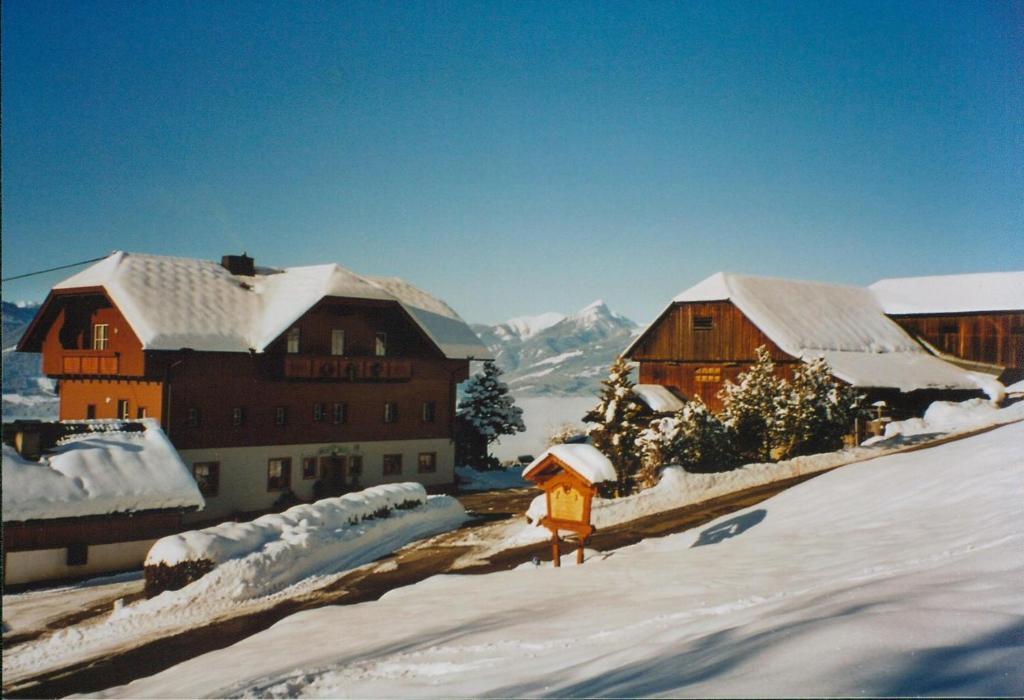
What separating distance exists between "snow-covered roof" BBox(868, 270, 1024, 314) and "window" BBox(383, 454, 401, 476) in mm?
33748

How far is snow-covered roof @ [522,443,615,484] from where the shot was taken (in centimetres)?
1647

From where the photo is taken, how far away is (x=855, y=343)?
4159 centimetres

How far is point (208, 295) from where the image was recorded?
3356cm

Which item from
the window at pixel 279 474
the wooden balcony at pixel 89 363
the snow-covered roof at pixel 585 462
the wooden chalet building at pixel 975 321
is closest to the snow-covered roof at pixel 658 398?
the window at pixel 279 474

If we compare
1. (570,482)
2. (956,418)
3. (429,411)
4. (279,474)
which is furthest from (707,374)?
(570,482)

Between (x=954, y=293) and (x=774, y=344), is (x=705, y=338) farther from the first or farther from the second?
(x=954, y=293)

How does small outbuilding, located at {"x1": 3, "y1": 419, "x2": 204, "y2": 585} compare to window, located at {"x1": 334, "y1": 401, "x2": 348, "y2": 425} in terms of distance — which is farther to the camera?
window, located at {"x1": 334, "y1": 401, "x2": 348, "y2": 425}

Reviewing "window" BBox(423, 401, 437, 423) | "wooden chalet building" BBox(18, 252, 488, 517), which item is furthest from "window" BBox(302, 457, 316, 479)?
"window" BBox(423, 401, 437, 423)

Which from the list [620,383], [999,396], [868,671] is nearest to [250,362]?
[620,383]

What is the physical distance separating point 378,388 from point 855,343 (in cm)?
2780

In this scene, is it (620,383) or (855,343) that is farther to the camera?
(855,343)

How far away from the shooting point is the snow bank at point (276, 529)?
18.8 meters

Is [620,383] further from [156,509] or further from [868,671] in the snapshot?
[868,671]

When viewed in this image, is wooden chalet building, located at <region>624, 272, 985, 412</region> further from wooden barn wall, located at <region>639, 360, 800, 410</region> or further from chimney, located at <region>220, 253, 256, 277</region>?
chimney, located at <region>220, 253, 256, 277</region>
